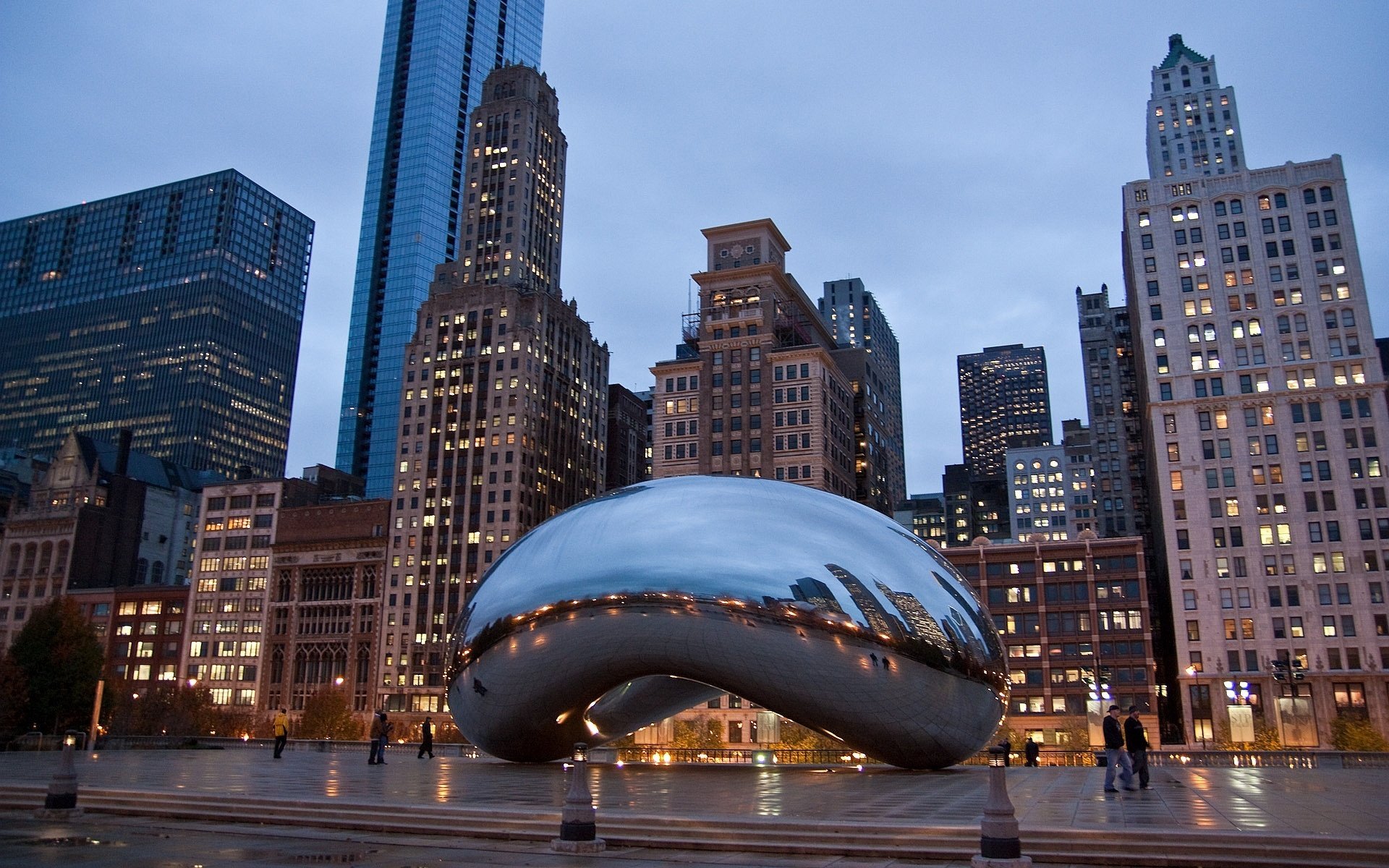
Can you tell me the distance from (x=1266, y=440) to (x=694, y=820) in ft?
319

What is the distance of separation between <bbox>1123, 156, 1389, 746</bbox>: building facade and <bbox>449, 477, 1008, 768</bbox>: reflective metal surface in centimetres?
7055

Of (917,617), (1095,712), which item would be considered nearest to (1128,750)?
(917,617)

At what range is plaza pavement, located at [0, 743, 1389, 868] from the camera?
1118cm

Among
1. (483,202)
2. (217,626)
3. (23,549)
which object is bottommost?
(217,626)

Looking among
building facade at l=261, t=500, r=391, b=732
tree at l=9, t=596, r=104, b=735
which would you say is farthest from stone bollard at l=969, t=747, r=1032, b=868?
building facade at l=261, t=500, r=391, b=732

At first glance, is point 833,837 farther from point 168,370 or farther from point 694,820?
point 168,370

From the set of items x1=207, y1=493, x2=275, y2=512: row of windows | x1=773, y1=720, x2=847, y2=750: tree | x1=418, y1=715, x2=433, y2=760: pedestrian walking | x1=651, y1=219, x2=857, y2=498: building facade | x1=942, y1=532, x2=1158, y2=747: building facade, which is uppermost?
x1=651, y1=219, x2=857, y2=498: building facade

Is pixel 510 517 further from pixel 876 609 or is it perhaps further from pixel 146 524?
pixel 876 609

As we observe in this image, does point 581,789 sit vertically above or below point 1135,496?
below

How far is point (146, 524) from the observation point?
14600cm

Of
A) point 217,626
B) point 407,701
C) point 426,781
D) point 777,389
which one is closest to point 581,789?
point 426,781

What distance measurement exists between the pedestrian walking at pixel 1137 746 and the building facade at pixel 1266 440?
223 ft

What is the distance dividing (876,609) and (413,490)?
12284 centimetres

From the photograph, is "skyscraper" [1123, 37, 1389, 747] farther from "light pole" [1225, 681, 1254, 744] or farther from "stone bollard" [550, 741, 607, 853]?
"stone bollard" [550, 741, 607, 853]
